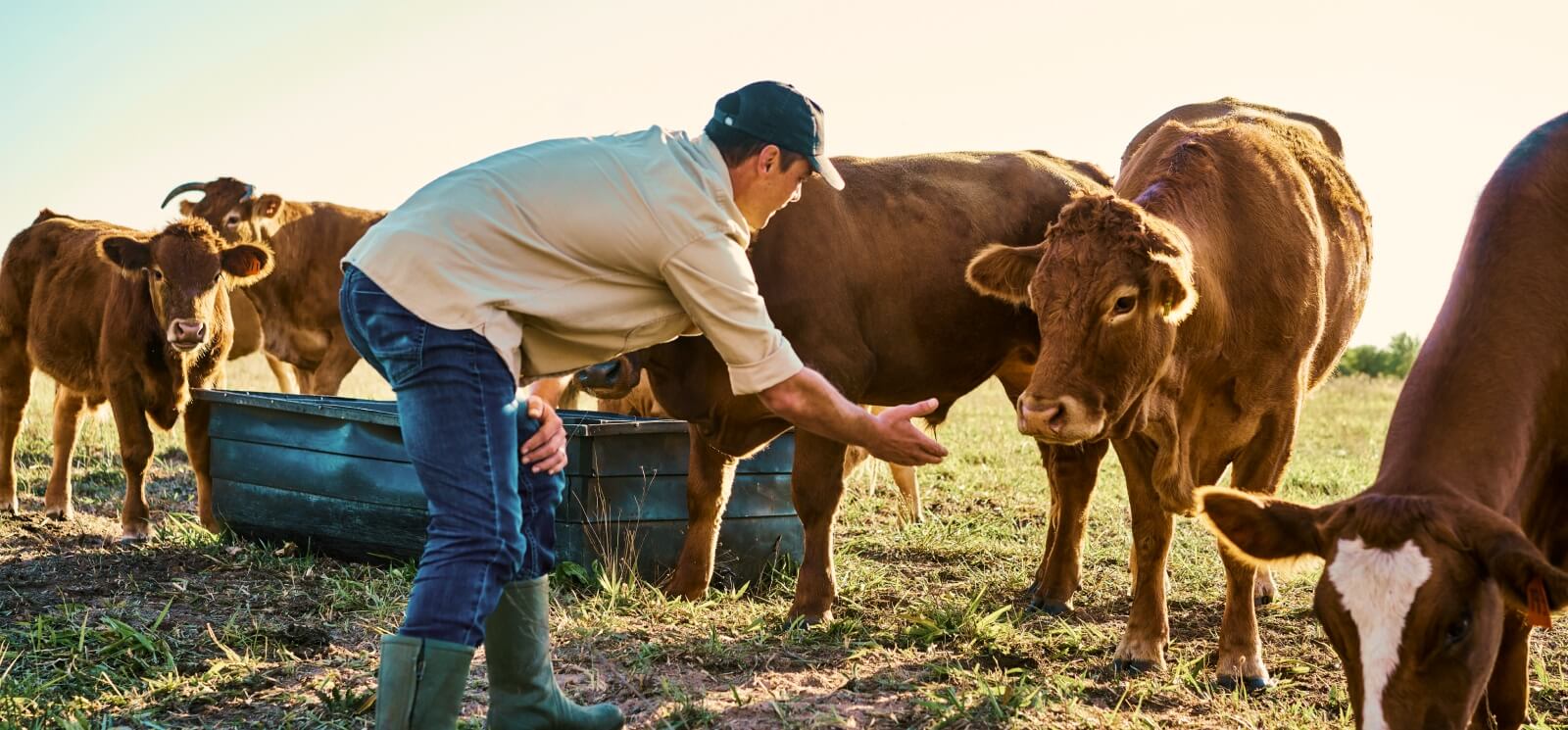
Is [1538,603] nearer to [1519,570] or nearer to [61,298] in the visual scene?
[1519,570]

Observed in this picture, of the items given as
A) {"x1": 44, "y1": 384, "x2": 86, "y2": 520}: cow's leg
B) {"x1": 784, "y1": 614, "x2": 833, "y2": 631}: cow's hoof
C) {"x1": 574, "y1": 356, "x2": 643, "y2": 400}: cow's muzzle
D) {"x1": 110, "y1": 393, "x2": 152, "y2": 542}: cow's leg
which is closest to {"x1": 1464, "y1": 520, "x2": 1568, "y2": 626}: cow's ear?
{"x1": 784, "y1": 614, "x2": 833, "y2": 631}: cow's hoof

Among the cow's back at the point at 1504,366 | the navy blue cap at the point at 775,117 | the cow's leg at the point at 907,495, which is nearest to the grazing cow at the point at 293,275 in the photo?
the cow's leg at the point at 907,495

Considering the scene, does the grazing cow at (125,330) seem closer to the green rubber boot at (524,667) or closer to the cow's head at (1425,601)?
the green rubber boot at (524,667)

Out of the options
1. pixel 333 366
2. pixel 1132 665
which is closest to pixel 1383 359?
pixel 333 366

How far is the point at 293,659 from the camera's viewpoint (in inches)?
182

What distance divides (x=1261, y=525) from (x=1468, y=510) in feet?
1.74

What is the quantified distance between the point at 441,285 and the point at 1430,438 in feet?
8.52

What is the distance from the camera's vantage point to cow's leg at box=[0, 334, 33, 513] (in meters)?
8.72

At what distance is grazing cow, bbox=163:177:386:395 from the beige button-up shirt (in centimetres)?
968

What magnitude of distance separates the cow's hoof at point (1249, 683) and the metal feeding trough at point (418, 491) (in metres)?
2.14

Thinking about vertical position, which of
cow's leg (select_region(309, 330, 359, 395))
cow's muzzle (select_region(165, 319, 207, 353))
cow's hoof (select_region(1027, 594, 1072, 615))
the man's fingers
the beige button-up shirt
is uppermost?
the beige button-up shirt

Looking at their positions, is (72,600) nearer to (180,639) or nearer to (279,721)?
(180,639)

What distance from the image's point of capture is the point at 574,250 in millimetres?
3283

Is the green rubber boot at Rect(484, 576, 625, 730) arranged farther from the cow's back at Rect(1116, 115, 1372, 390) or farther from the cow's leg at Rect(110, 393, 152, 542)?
the cow's leg at Rect(110, 393, 152, 542)
